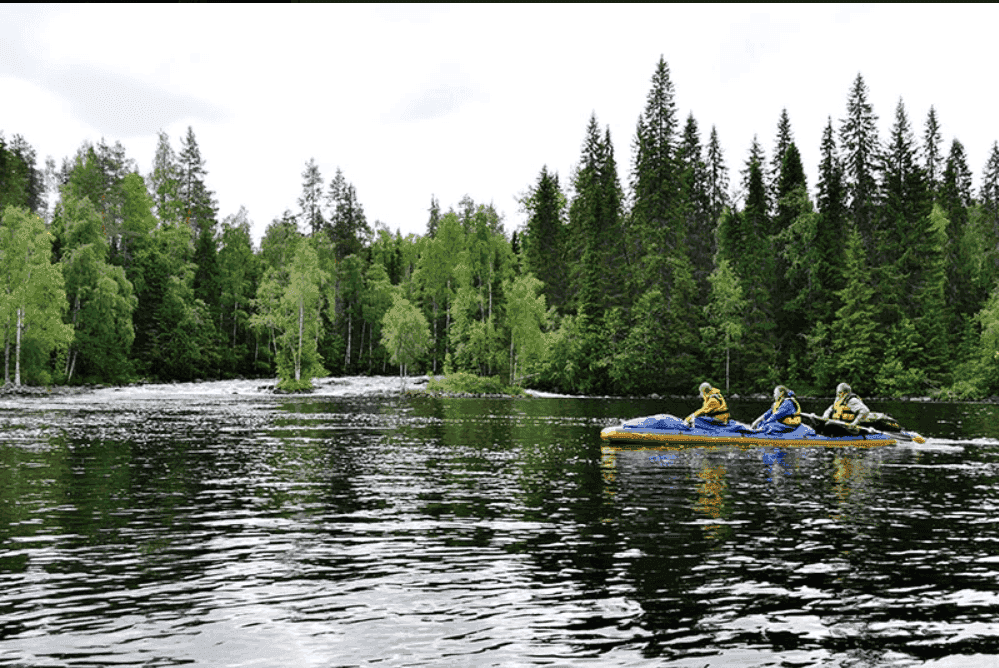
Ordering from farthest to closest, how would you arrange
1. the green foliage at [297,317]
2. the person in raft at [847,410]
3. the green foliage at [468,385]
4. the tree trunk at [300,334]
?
the green foliage at [297,317], the tree trunk at [300,334], the green foliage at [468,385], the person in raft at [847,410]

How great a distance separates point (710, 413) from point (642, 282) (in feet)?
171

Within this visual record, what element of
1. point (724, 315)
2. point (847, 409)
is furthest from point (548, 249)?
point (847, 409)

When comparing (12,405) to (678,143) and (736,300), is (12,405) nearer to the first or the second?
(736,300)

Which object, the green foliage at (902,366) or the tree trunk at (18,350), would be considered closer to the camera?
the tree trunk at (18,350)

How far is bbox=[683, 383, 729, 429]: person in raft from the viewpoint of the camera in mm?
27406

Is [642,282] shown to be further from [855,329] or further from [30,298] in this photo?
[30,298]

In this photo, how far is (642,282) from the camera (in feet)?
260

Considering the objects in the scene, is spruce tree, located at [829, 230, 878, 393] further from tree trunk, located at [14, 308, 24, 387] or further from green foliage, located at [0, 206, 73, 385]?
tree trunk, located at [14, 308, 24, 387]

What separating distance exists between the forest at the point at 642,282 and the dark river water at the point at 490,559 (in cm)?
4842

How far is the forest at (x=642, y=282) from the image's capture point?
7038cm

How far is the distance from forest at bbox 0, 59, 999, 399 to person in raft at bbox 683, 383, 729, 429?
44107 mm

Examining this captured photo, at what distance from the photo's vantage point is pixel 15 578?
9.58 m

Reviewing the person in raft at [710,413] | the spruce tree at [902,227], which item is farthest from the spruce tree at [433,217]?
the person in raft at [710,413]

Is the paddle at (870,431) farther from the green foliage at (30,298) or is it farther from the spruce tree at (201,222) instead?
the spruce tree at (201,222)
